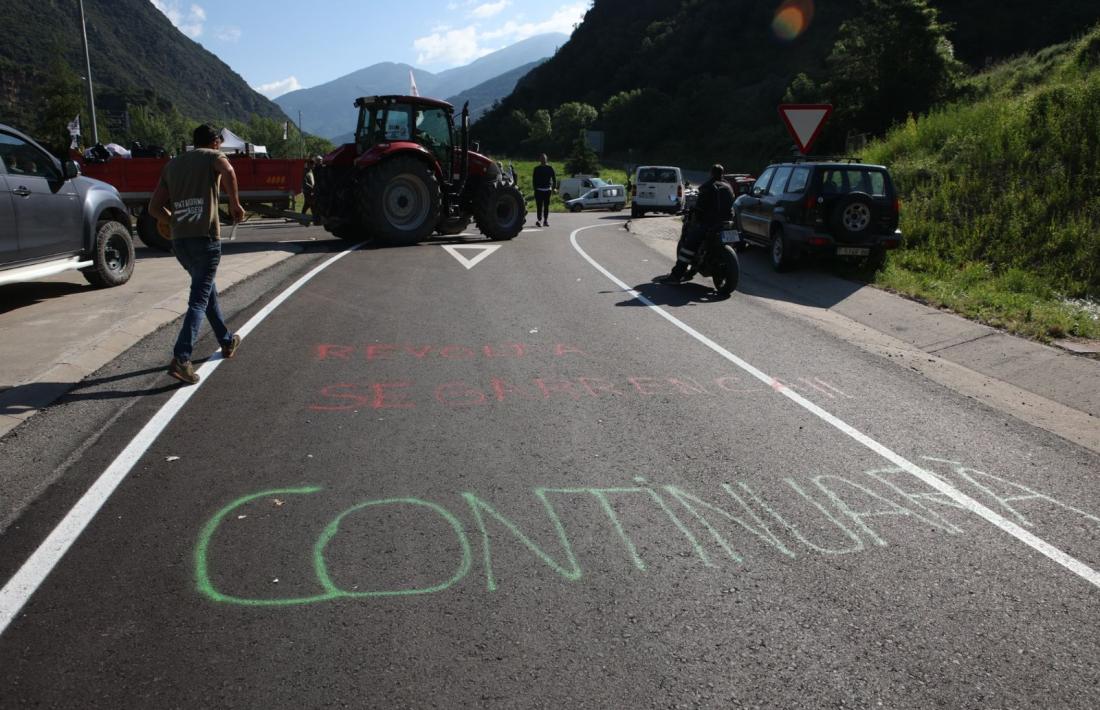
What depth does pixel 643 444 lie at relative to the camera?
5262 mm

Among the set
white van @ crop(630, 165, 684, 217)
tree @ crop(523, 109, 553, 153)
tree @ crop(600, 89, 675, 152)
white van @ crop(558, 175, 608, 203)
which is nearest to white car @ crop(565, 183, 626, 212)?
white van @ crop(558, 175, 608, 203)

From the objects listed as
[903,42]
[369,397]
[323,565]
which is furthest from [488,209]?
[903,42]

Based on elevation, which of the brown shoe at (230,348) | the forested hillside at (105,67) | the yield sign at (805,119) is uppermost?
the forested hillside at (105,67)

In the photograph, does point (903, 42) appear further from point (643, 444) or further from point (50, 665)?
point (50, 665)

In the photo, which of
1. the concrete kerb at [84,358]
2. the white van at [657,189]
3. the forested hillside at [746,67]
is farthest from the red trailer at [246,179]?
the forested hillside at [746,67]

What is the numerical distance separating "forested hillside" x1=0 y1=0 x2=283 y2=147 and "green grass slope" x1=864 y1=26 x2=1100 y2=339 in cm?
4180

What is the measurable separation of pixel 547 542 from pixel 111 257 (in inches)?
349

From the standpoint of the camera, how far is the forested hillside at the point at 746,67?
154 feet

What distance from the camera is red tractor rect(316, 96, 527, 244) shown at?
1494cm

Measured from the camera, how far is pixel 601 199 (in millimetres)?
39562

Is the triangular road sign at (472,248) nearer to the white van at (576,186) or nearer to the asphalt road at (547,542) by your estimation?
the asphalt road at (547,542)

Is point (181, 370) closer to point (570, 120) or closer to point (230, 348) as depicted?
point (230, 348)

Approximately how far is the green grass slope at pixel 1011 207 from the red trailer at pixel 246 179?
1307 cm

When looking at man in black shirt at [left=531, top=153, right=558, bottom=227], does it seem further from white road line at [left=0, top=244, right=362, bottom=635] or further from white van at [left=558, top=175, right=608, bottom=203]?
white van at [left=558, top=175, right=608, bottom=203]
